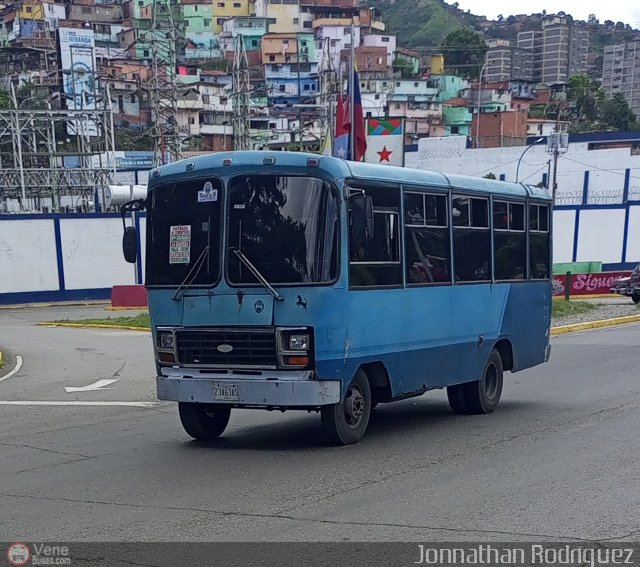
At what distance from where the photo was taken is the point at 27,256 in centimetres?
4075

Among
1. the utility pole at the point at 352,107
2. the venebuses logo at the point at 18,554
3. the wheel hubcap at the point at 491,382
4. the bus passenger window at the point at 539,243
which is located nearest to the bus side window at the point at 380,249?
→ the wheel hubcap at the point at 491,382

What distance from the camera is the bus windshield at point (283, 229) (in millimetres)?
8977

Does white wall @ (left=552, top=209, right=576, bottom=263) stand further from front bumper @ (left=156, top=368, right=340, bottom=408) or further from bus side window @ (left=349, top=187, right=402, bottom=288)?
front bumper @ (left=156, top=368, right=340, bottom=408)

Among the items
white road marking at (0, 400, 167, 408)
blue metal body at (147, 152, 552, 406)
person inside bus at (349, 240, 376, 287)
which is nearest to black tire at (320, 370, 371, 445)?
blue metal body at (147, 152, 552, 406)

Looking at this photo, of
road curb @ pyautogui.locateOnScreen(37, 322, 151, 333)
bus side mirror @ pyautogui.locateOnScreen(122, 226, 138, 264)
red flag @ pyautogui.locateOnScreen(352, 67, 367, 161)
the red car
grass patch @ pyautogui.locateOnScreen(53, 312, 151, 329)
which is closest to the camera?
bus side mirror @ pyautogui.locateOnScreen(122, 226, 138, 264)

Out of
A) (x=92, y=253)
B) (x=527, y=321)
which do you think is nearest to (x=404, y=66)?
(x=92, y=253)

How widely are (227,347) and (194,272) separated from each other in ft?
2.84

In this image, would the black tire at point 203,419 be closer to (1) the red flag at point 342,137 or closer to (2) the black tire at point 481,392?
(2) the black tire at point 481,392

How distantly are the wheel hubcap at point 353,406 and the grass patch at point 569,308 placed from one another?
59.5 feet

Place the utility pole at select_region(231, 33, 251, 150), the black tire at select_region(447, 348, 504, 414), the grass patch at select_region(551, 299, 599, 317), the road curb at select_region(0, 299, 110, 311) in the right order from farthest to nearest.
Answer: the utility pole at select_region(231, 33, 251, 150) → the road curb at select_region(0, 299, 110, 311) → the grass patch at select_region(551, 299, 599, 317) → the black tire at select_region(447, 348, 504, 414)

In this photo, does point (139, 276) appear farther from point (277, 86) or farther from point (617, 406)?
point (277, 86)

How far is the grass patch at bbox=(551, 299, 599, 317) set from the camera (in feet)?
90.2

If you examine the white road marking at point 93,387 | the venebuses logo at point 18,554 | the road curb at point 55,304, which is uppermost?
the venebuses logo at point 18,554

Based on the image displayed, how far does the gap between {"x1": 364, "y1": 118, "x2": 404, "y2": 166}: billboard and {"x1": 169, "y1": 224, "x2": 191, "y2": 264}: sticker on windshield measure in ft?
67.9
